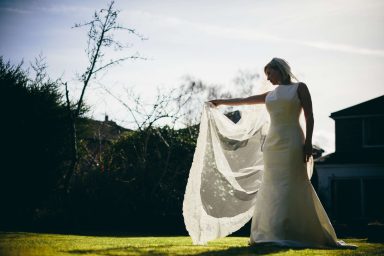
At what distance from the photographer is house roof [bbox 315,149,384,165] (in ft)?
74.9

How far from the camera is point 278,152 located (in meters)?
6.03

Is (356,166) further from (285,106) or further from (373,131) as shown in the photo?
(285,106)

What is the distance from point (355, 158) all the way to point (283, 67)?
1907cm

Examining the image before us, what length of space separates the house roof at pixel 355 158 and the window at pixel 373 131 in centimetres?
49

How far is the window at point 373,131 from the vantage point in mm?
23719

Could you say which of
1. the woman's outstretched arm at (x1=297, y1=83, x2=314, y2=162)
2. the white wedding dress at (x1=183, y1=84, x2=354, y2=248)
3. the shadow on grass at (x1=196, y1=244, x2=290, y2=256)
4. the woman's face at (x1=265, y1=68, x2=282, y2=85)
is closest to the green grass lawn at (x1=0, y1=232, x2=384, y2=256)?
the shadow on grass at (x1=196, y1=244, x2=290, y2=256)

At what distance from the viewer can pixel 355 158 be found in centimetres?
2347

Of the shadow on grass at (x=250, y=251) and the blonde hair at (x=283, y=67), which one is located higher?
the blonde hair at (x=283, y=67)

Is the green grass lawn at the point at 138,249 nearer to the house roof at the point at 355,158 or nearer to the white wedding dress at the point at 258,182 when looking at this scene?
the white wedding dress at the point at 258,182

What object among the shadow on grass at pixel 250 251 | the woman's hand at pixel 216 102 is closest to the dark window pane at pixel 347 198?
the woman's hand at pixel 216 102

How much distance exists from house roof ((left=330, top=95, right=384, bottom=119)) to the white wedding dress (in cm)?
1898

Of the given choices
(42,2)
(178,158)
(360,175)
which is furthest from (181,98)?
(360,175)

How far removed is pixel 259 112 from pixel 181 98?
329 inches

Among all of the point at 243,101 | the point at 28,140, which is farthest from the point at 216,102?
the point at 28,140
